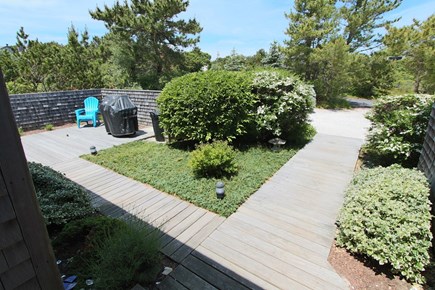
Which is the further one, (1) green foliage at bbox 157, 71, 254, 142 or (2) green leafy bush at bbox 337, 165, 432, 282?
(1) green foliage at bbox 157, 71, 254, 142

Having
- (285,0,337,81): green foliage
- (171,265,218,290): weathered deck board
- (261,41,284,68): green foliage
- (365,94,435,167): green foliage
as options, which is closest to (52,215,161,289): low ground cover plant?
(171,265,218,290): weathered deck board

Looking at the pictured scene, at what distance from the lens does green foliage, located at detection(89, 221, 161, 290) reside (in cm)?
165

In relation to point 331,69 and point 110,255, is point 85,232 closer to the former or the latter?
point 110,255

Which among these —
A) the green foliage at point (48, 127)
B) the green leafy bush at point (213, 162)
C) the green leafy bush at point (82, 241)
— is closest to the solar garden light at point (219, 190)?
the green leafy bush at point (213, 162)

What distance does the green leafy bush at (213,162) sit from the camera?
11.9 ft

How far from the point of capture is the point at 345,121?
8.27 m

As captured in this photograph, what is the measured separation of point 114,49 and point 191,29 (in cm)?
500

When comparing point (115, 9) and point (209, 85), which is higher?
point (115, 9)

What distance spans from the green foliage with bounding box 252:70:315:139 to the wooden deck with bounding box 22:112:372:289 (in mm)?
930

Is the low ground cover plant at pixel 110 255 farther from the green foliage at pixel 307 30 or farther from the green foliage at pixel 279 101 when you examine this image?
the green foliage at pixel 307 30

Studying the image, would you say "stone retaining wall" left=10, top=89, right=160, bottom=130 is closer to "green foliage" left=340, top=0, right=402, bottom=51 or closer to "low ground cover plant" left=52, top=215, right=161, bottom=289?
"low ground cover plant" left=52, top=215, right=161, bottom=289

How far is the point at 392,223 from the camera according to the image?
6.68 feet

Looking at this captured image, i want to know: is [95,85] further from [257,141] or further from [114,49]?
[257,141]

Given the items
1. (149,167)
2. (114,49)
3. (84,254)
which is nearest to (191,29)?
(114,49)
